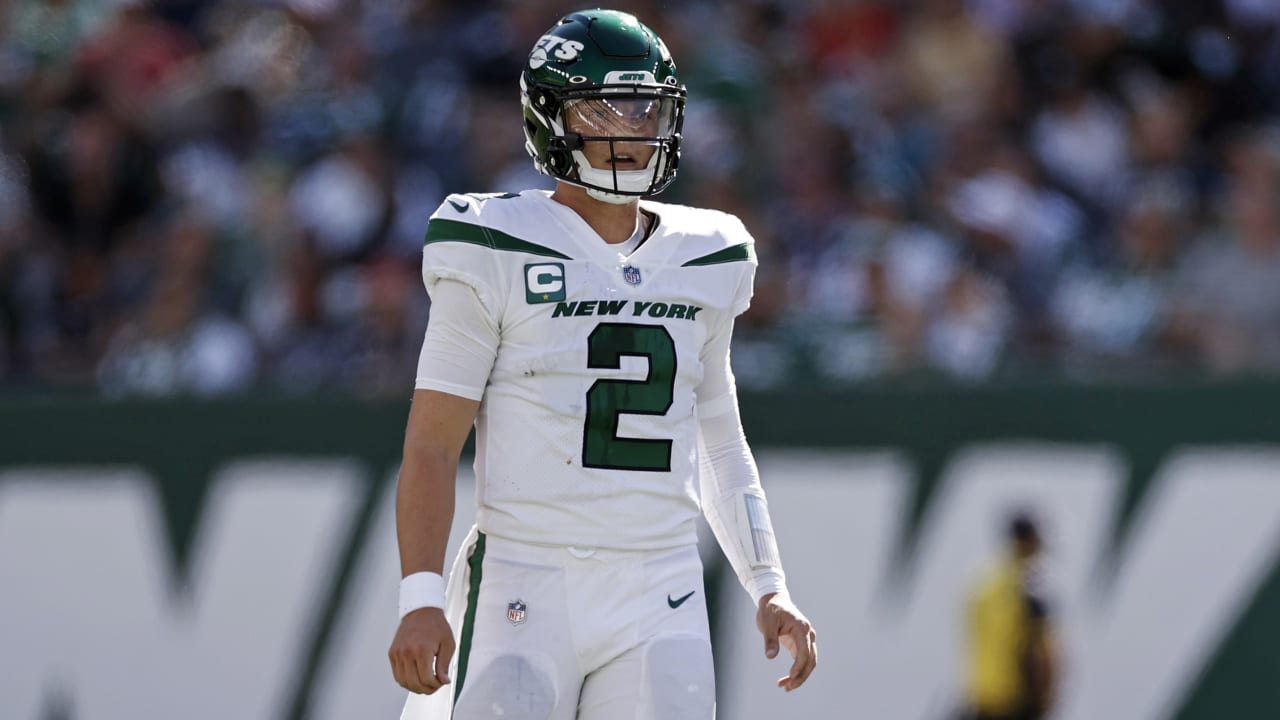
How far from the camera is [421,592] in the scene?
327 cm

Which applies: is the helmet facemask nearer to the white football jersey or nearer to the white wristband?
the white football jersey

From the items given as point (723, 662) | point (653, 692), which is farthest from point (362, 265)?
point (653, 692)

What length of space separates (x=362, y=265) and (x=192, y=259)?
764mm

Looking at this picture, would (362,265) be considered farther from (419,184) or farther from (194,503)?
(194,503)

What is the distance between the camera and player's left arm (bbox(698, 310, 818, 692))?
12.0 ft

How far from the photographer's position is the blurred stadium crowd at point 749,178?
24.1ft

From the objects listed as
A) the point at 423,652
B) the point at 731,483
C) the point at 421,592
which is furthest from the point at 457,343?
the point at 731,483

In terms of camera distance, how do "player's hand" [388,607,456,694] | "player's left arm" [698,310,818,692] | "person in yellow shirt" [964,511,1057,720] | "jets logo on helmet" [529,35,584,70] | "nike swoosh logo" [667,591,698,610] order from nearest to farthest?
"player's hand" [388,607,456,694]
"nike swoosh logo" [667,591,698,610]
"jets logo on helmet" [529,35,584,70]
"player's left arm" [698,310,818,692]
"person in yellow shirt" [964,511,1057,720]

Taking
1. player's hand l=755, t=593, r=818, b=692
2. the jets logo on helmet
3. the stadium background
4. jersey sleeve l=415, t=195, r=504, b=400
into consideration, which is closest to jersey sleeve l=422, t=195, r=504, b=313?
jersey sleeve l=415, t=195, r=504, b=400

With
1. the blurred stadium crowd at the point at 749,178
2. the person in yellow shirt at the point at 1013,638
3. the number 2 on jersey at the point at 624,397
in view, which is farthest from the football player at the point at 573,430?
the blurred stadium crowd at the point at 749,178

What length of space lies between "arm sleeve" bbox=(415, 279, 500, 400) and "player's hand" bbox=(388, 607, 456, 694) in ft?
1.41

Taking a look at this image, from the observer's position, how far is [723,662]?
7.13m

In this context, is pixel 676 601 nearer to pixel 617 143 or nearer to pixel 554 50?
pixel 617 143

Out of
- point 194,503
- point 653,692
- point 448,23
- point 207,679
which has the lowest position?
point 207,679
